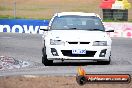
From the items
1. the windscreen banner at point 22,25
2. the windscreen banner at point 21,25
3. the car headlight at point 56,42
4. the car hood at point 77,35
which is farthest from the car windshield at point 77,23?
the windscreen banner at point 21,25

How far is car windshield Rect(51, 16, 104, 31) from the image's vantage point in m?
18.2

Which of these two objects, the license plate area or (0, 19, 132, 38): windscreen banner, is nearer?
the license plate area

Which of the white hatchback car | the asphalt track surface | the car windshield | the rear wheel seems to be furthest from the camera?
the car windshield

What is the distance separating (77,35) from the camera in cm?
1712

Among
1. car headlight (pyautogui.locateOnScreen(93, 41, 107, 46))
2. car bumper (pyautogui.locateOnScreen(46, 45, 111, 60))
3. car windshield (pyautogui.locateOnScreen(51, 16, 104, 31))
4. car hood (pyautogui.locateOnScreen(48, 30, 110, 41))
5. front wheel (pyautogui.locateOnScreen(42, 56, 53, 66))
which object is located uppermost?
car windshield (pyautogui.locateOnScreen(51, 16, 104, 31))

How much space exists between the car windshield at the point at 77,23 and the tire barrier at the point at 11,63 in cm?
144

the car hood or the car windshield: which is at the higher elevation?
the car windshield

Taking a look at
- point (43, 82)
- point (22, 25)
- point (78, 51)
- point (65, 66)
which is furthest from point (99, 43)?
point (22, 25)

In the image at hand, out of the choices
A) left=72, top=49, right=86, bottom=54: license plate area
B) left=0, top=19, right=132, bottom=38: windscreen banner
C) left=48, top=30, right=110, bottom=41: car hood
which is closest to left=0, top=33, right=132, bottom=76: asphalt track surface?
left=72, top=49, right=86, bottom=54: license plate area

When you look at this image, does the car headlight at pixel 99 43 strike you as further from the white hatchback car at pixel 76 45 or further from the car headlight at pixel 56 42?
the car headlight at pixel 56 42

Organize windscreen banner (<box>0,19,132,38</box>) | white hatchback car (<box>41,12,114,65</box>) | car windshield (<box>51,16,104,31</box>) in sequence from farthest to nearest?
windscreen banner (<box>0,19,132,38</box>) → car windshield (<box>51,16,104,31</box>) → white hatchback car (<box>41,12,114,65</box>)

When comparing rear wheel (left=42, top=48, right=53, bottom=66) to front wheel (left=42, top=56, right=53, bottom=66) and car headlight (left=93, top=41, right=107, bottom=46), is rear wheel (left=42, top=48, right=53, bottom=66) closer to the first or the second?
front wheel (left=42, top=56, right=53, bottom=66)

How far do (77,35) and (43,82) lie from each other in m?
3.86

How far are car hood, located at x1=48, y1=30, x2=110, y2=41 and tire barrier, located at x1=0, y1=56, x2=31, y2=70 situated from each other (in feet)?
4.69
